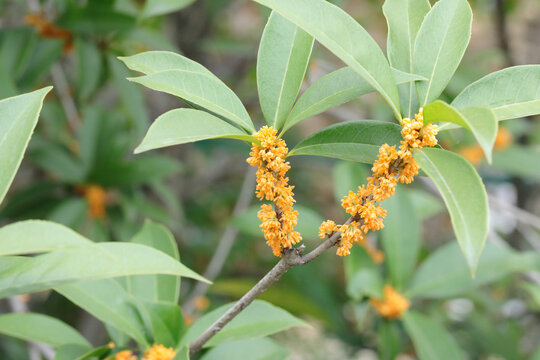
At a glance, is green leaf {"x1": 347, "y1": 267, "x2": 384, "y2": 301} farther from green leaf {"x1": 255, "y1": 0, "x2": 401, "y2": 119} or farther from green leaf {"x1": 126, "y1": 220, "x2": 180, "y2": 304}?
green leaf {"x1": 255, "y1": 0, "x2": 401, "y2": 119}

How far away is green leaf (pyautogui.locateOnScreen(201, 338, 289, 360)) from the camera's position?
2.47 feet

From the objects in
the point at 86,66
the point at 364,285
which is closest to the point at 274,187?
the point at 364,285

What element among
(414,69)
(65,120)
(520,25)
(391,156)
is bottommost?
(391,156)

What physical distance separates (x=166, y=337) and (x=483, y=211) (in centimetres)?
43

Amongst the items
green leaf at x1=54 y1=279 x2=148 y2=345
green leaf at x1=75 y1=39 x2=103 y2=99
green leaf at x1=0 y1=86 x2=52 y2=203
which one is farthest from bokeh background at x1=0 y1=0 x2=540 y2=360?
green leaf at x1=0 y1=86 x2=52 y2=203

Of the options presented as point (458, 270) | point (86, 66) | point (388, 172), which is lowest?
point (388, 172)

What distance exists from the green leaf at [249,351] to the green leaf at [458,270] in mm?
437

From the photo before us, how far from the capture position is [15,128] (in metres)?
0.52

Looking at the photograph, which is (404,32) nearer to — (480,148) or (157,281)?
(157,281)

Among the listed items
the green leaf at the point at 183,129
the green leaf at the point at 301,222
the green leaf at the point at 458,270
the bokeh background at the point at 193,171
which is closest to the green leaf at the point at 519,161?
the bokeh background at the point at 193,171

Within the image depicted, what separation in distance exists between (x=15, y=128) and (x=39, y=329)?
31cm

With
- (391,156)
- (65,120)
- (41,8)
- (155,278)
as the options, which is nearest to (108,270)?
(391,156)

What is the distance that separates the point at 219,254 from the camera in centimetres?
151

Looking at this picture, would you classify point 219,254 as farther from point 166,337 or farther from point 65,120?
point 166,337
